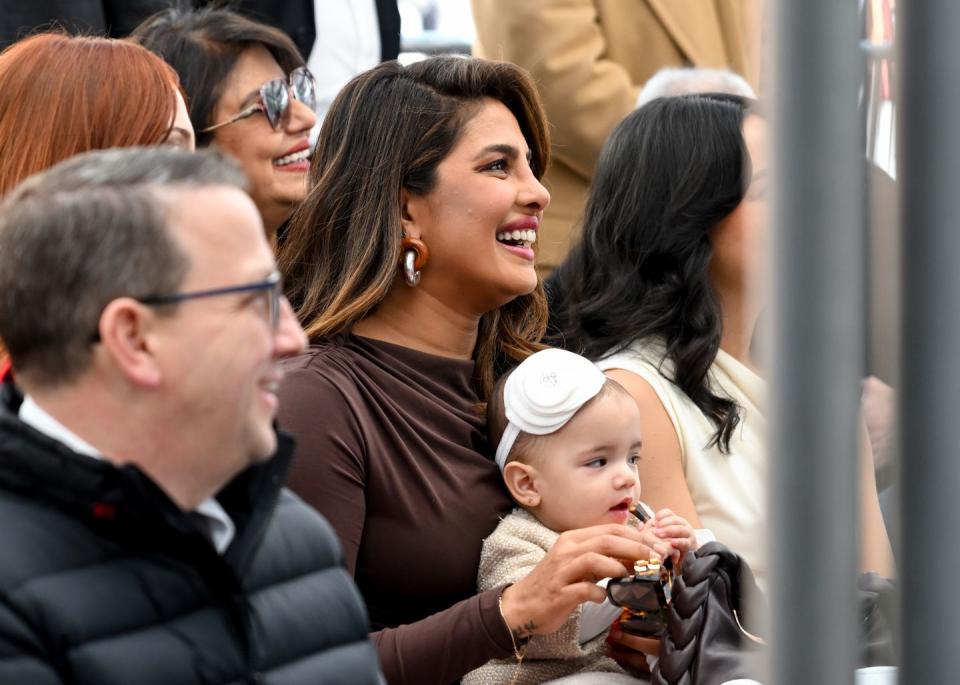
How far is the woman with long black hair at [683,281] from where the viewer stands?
11.2 feet

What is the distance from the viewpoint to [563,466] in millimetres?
2957

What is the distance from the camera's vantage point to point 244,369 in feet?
5.71

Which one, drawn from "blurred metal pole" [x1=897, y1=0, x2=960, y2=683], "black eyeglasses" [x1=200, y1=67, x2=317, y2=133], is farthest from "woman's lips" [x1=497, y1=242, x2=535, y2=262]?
"blurred metal pole" [x1=897, y1=0, x2=960, y2=683]

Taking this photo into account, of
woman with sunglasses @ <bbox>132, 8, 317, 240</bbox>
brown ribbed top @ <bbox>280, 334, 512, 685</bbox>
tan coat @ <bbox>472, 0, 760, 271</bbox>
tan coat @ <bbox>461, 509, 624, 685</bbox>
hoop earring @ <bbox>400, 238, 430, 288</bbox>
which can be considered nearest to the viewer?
brown ribbed top @ <bbox>280, 334, 512, 685</bbox>

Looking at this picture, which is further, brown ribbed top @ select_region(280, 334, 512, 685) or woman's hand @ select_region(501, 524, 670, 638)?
brown ribbed top @ select_region(280, 334, 512, 685)

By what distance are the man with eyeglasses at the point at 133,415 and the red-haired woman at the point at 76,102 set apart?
1100mm

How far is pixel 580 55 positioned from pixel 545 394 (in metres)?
2.08

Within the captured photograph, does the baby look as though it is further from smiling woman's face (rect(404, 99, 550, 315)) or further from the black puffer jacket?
the black puffer jacket

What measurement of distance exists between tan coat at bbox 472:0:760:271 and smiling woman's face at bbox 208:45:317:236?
2.78ft

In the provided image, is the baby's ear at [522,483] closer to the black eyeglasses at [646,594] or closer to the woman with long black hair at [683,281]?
the black eyeglasses at [646,594]

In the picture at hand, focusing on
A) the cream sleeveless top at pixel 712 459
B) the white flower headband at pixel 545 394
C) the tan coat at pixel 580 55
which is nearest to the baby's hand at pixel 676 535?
the white flower headband at pixel 545 394

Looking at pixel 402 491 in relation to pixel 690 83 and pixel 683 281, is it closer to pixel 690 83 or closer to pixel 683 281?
pixel 683 281

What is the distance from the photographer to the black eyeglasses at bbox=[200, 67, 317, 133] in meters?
4.05

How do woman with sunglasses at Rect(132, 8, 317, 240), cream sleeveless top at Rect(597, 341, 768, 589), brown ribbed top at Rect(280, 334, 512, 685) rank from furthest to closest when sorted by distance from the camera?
woman with sunglasses at Rect(132, 8, 317, 240), cream sleeveless top at Rect(597, 341, 768, 589), brown ribbed top at Rect(280, 334, 512, 685)
